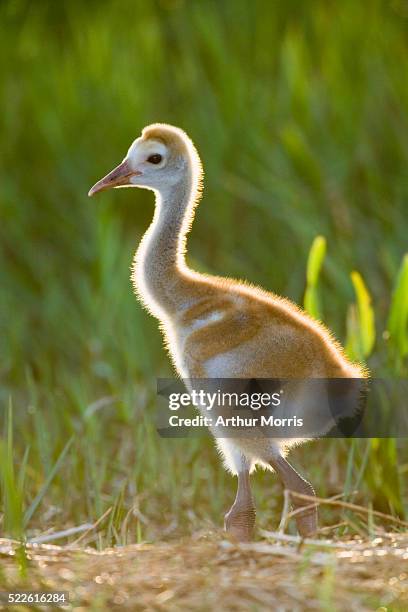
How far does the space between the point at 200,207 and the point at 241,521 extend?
140 inches

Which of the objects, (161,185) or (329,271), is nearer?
(161,185)

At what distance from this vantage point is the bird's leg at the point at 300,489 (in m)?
2.74

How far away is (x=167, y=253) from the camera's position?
9.71ft

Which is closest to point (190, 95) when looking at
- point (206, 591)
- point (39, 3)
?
point (39, 3)

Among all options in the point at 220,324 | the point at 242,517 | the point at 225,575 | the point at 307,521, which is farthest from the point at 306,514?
the point at 220,324

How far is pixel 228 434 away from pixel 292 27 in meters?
4.79

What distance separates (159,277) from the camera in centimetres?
293

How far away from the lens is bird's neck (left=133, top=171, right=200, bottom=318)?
2.92 metres

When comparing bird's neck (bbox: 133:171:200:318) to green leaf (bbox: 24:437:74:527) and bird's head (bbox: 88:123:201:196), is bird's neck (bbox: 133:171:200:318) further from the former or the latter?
green leaf (bbox: 24:437:74:527)

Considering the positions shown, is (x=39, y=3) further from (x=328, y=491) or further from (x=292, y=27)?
(x=328, y=491)

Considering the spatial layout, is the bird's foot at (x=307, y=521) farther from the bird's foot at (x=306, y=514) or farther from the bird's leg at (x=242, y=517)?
the bird's leg at (x=242, y=517)

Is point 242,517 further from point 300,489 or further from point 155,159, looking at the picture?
point 155,159

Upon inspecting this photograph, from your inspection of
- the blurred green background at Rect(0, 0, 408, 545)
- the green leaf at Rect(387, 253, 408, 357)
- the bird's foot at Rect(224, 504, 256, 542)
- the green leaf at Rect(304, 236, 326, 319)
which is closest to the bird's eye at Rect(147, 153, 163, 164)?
the green leaf at Rect(304, 236, 326, 319)

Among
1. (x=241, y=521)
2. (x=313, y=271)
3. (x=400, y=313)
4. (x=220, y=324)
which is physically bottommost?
(x=241, y=521)
